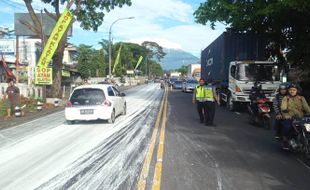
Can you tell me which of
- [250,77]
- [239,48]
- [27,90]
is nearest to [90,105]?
[250,77]

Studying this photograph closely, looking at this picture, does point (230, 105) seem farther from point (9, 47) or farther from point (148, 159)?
point (9, 47)

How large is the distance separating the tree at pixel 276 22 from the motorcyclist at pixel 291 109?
1172cm

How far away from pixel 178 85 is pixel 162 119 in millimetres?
43160

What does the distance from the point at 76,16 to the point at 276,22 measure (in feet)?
54.1

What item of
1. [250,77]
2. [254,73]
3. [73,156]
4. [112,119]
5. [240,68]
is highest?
[240,68]

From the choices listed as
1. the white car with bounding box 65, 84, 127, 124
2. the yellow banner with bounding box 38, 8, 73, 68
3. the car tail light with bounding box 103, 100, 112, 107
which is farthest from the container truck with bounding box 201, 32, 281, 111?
the yellow banner with bounding box 38, 8, 73, 68

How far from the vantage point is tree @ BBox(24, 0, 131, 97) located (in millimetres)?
34281

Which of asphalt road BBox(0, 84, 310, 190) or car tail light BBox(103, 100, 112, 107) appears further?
car tail light BBox(103, 100, 112, 107)

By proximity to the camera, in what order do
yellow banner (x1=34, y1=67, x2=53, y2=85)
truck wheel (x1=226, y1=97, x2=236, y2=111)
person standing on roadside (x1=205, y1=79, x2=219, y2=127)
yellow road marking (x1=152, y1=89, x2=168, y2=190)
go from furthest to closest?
1. yellow banner (x1=34, y1=67, x2=53, y2=85)
2. truck wheel (x1=226, y1=97, x2=236, y2=111)
3. person standing on roadside (x1=205, y1=79, x2=219, y2=127)
4. yellow road marking (x1=152, y1=89, x2=168, y2=190)

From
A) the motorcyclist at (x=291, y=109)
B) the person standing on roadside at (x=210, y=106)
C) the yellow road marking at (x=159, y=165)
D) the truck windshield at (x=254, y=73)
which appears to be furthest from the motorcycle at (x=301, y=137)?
the truck windshield at (x=254, y=73)

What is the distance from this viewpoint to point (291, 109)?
11047 mm

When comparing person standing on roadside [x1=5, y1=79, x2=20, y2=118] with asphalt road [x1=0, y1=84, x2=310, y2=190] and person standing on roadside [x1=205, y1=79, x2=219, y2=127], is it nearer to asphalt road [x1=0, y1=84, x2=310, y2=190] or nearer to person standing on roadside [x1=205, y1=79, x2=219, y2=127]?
asphalt road [x1=0, y1=84, x2=310, y2=190]

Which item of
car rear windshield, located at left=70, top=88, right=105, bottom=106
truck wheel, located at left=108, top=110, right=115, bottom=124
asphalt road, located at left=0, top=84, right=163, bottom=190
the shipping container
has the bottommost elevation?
asphalt road, located at left=0, top=84, right=163, bottom=190

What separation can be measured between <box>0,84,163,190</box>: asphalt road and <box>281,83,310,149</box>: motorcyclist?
10.6 ft
